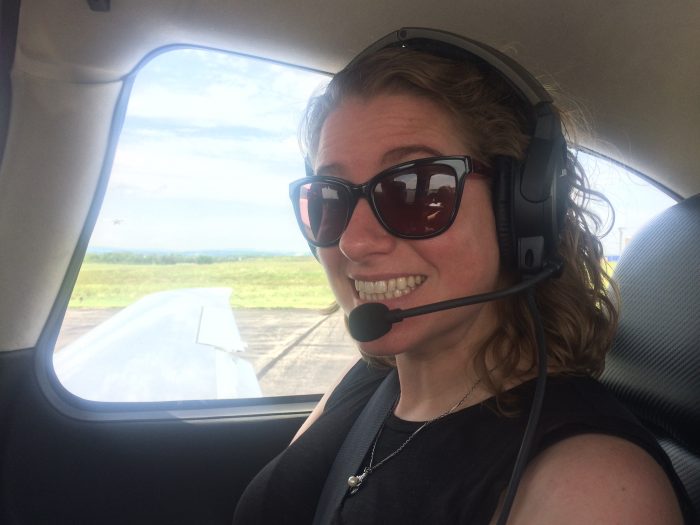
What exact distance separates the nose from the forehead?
82 mm

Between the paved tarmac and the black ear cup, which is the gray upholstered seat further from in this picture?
the paved tarmac

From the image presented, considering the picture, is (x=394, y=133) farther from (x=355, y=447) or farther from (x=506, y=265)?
(x=355, y=447)

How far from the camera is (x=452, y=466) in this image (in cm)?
82

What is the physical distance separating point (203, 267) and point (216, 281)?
0.07 m

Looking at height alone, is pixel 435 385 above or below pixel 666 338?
below

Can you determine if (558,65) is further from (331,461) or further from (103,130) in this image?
(103,130)

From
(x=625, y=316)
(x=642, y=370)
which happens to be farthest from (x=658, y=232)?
(x=642, y=370)

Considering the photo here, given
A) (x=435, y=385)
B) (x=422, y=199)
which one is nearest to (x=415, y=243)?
(x=422, y=199)

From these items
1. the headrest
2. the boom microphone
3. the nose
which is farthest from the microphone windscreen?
the headrest

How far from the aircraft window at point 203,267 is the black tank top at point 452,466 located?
448 millimetres

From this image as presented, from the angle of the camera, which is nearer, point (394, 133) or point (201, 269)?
point (394, 133)

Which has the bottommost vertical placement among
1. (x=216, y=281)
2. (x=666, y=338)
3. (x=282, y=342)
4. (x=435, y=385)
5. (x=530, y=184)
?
(x=282, y=342)

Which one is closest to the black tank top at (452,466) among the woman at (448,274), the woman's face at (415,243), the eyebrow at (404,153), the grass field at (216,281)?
the woman at (448,274)

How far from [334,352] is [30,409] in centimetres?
89
